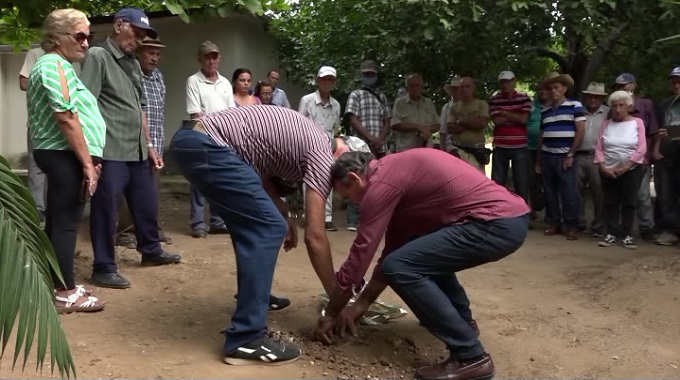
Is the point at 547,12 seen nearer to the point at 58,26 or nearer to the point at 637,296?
the point at 637,296

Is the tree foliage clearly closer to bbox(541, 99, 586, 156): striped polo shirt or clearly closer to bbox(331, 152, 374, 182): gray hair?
bbox(541, 99, 586, 156): striped polo shirt

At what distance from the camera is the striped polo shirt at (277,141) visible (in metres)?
3.68

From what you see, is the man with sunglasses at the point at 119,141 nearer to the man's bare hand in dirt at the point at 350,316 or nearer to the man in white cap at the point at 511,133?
the man's bare hand in dirt at the point at 350,316

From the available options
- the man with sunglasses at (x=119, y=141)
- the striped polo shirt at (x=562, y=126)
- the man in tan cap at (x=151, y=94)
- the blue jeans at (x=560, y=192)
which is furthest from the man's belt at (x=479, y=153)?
the man with sunglasses at (x=119, y=141)

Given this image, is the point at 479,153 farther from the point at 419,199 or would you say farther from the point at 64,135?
the point at 64,135

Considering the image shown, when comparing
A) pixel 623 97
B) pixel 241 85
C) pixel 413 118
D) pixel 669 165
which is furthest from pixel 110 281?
pixel 669 165

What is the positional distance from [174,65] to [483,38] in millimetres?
5176

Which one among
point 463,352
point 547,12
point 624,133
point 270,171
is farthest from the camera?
point 547,12

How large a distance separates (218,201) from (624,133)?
5000 mm

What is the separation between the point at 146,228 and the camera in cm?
534

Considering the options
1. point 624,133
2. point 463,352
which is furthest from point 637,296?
point 624,133

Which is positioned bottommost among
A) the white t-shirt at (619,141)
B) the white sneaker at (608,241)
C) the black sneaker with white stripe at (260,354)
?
the white sneaker at (608,241)

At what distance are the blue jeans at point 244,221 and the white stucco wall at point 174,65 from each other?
25.6ft

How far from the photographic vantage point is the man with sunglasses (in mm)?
4836
